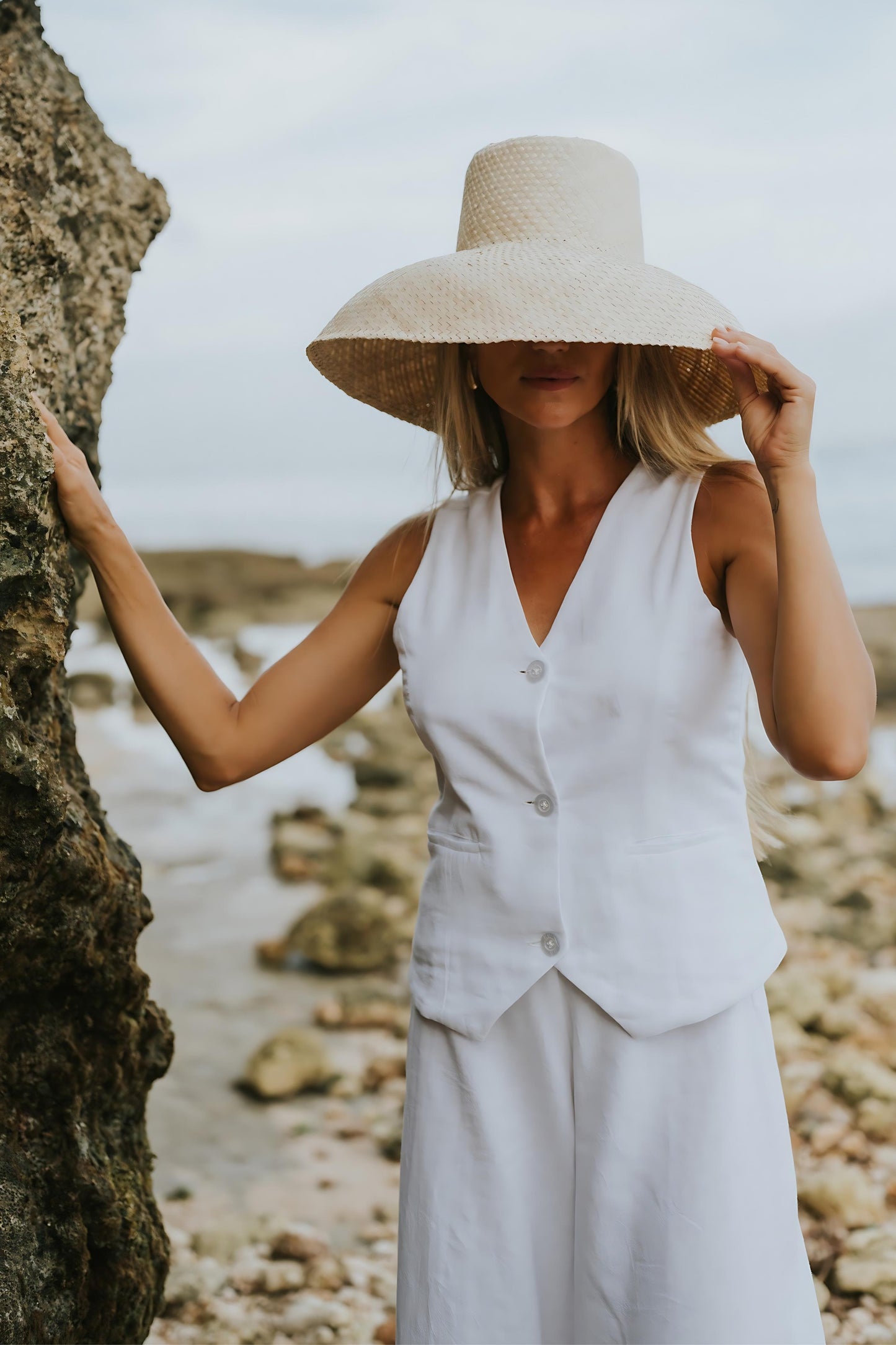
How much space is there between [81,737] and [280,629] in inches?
72.8

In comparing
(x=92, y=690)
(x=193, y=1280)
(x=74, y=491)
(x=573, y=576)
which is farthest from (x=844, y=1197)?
(x=92, y=690)

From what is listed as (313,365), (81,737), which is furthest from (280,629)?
(313,365)

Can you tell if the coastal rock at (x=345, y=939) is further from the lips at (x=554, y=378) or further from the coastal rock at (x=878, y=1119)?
the lips at (x=554, y=378)

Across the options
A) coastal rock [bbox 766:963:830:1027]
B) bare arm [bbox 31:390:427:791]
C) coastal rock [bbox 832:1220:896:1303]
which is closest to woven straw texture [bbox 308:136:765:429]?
bare arm [bbox 31:390:427:791]

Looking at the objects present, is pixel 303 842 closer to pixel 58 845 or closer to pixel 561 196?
pixel 58 845

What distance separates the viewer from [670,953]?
5.04 ft

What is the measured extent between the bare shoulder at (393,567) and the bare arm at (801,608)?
56cm

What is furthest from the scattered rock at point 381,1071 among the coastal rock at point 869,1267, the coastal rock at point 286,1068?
the coastal rock at point 869,1267

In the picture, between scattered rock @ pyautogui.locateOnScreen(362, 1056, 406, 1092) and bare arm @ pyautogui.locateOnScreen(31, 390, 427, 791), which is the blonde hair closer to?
bare arm @ pyautogui.locateOnScreen(31, 390, 427, 791)

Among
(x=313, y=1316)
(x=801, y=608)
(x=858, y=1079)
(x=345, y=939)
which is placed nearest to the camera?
(x=801, y=608)

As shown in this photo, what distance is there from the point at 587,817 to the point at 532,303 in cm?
61

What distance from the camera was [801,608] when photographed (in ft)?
4.51

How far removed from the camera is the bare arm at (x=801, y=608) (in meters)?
1.38

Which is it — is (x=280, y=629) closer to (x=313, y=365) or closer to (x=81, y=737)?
(x=81, y=737)
